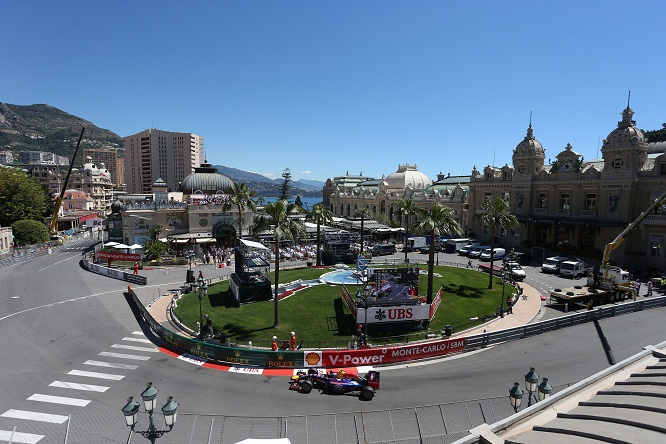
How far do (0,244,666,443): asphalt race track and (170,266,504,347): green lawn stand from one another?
166 inches

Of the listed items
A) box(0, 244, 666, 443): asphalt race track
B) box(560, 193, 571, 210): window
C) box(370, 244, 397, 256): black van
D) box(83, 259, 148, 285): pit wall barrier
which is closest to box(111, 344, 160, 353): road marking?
box(0, 244, 666, 443): asphalt race track

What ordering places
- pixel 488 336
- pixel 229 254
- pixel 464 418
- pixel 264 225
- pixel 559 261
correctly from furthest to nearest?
pixel 229 254 → pixel 559 261 → pixel 264 225 → pixel 488 336 → pixel 464 418

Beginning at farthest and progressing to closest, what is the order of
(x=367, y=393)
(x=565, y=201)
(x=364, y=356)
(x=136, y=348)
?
(x=565, y=201) → (x=136, y=348) → (x=364, y=356) → (x=367, y=393)

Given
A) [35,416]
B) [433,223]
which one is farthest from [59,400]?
[433,223]

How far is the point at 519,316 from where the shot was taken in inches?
1193

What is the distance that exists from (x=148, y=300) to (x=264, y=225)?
52.0 ft

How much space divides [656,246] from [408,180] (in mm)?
62422

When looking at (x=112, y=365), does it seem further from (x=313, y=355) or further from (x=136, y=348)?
(x=313, y=355)

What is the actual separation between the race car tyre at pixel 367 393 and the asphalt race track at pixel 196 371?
38cm

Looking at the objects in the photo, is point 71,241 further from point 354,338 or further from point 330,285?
point 354,338

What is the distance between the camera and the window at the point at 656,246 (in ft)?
155

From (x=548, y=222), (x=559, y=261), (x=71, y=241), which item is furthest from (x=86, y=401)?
(x=71, y=241)

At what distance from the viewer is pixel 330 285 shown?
122 ft

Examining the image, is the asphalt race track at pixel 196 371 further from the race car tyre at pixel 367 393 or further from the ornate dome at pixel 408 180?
the ornate dome at pixel 408 180
